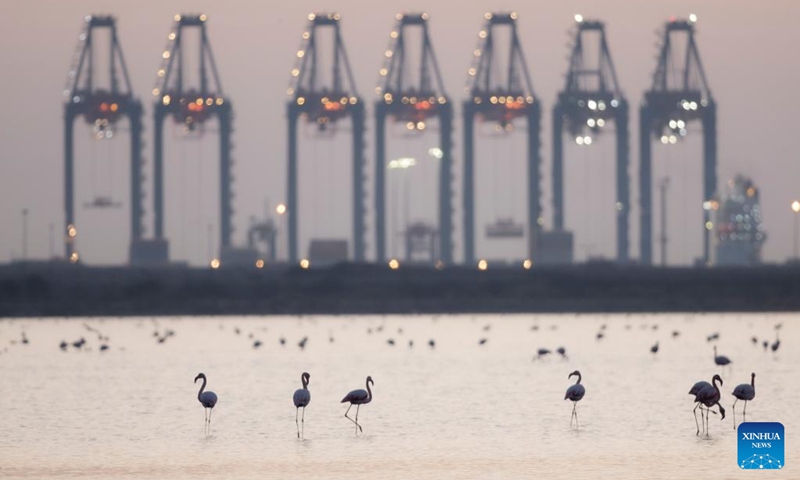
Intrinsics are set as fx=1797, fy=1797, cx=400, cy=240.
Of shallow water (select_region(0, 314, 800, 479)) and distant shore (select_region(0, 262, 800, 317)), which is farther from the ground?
distant shore (select_region(0, 262, 800, 317))

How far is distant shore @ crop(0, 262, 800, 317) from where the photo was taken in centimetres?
10119

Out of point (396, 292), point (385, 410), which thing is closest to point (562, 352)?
point (385, 410)

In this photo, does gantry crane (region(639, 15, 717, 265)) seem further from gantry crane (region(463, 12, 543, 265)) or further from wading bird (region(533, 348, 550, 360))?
wading bird (region(533, 348, 550, 360))

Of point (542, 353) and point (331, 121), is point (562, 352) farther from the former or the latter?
point (331, 121)

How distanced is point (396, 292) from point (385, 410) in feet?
236

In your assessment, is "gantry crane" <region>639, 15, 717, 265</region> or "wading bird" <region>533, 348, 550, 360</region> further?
"gantry crane" <region>639, 15, 717, 265</region>

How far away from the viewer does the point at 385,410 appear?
32.7 meters

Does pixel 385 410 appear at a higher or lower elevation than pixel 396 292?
lower

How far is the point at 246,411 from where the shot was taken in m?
32.8

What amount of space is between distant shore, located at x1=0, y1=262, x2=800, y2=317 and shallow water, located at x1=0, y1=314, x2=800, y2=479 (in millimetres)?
36510

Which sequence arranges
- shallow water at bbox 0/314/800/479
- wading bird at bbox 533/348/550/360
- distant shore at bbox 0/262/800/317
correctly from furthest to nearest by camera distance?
distant shore at bbox 0/262/800/317, wading bird at bbox 533/348/550/360, shallow water at bbox 0/314/800/479

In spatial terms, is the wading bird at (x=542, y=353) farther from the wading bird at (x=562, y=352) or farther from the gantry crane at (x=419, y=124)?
the gantry crane at (x=419, y=124)

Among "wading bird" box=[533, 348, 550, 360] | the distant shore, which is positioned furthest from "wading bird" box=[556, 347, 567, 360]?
the distant shore

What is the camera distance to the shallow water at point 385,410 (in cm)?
2431
